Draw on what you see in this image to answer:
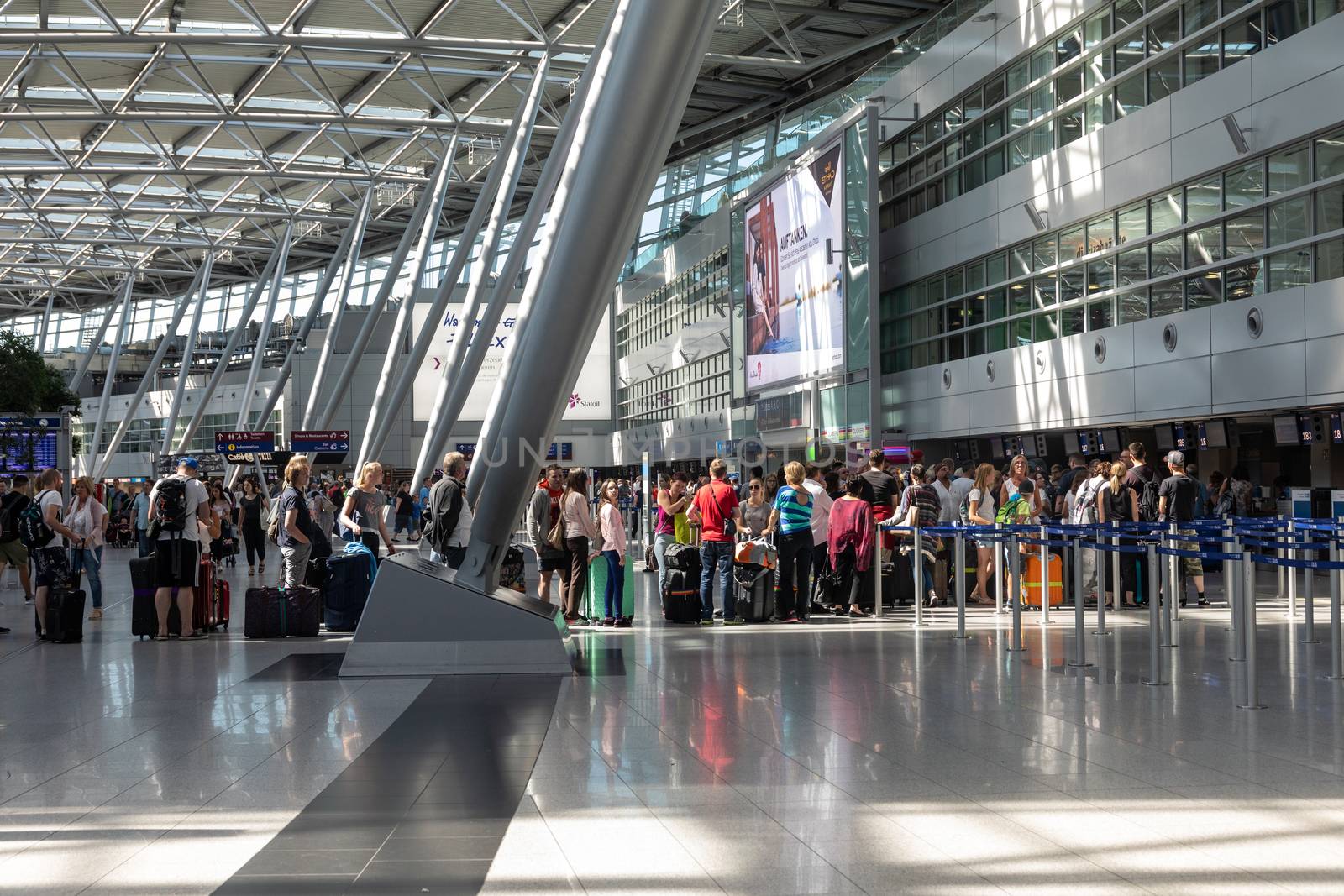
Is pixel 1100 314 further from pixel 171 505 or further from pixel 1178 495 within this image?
pixel 171 505

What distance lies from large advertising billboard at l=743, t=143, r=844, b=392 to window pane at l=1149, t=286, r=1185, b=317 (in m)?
7.22

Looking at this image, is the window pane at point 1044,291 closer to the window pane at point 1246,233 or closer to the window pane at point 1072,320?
the window pane at point 1072,320

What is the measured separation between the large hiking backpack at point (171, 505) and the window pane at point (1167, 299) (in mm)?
14759

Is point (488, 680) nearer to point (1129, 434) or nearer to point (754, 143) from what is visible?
point (1129, 434)

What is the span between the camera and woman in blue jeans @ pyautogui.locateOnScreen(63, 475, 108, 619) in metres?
14.8

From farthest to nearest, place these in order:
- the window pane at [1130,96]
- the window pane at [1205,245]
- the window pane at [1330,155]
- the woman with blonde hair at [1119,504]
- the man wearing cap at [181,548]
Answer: the window pane at [1130,96], the window pane at [1205,245], the window pane at [1330,155], the woman with blonde hair at [1119,504], the man wearing cap at [181,548]

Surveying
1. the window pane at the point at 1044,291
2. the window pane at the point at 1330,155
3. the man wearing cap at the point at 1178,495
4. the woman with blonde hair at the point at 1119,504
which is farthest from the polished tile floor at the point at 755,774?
the window pane at the point at 1044,291

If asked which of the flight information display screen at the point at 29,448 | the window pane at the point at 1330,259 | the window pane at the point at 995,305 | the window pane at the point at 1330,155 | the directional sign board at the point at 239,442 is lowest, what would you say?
the flight information display screen at the point at 29,448

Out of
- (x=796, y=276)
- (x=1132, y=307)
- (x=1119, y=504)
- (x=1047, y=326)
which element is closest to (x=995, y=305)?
(x=1047, y=326)

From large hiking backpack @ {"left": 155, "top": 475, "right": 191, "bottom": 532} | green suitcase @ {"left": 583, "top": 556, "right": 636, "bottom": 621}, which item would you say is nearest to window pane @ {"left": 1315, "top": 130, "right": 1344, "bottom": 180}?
green suitcase @ {"left": 583, "top": 556, "right": 636, "bottom": 621}

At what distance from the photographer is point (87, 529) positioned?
14.8 metres

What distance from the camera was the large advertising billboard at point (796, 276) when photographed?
27203 millimetres

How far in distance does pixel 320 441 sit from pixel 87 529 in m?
25.0

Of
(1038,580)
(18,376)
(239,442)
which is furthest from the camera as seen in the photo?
(18,376)
